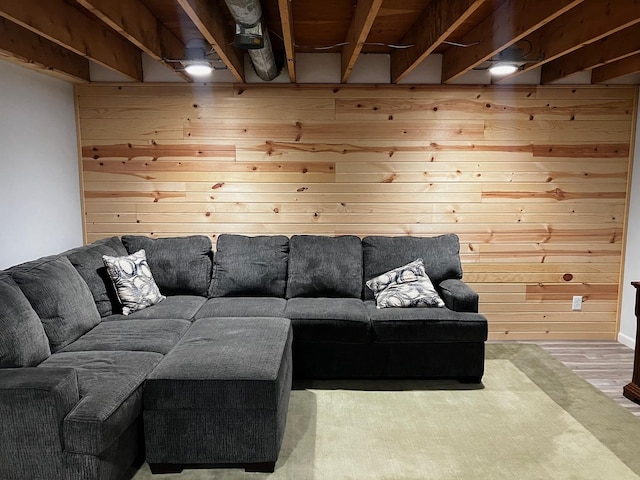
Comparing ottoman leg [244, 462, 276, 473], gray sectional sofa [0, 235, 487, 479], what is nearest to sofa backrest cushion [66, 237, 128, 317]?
gray sectional sofa [0, 235, 487, 479]

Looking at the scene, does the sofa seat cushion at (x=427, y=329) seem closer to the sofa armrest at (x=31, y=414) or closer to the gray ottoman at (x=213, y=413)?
the gray ottoman at (x=213, y=413)

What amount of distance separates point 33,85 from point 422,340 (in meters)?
3.20

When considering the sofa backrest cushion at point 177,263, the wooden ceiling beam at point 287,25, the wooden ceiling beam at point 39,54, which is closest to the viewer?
the wooden ceiling beam at point 287,25

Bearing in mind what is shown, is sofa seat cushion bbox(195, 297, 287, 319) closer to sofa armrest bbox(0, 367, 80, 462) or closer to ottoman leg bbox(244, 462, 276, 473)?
ottoman leg bbox(244, 462, 276, 473)

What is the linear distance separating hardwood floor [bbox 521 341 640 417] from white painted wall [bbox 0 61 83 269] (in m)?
3.98

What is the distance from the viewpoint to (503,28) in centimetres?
283

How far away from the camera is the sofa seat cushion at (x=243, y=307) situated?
133 inches

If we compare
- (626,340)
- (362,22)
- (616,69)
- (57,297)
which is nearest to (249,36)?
(362,22)

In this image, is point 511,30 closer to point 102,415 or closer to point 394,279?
point 394,279

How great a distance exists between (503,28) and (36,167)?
3168 millimetres

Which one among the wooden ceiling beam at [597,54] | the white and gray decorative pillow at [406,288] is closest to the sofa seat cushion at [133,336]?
the white and gray decorative pillow at [406,288]

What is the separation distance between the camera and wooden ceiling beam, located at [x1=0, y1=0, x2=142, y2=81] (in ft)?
7.88

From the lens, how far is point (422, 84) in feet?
13.6

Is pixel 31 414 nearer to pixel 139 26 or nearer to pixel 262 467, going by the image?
pixel 262 467
